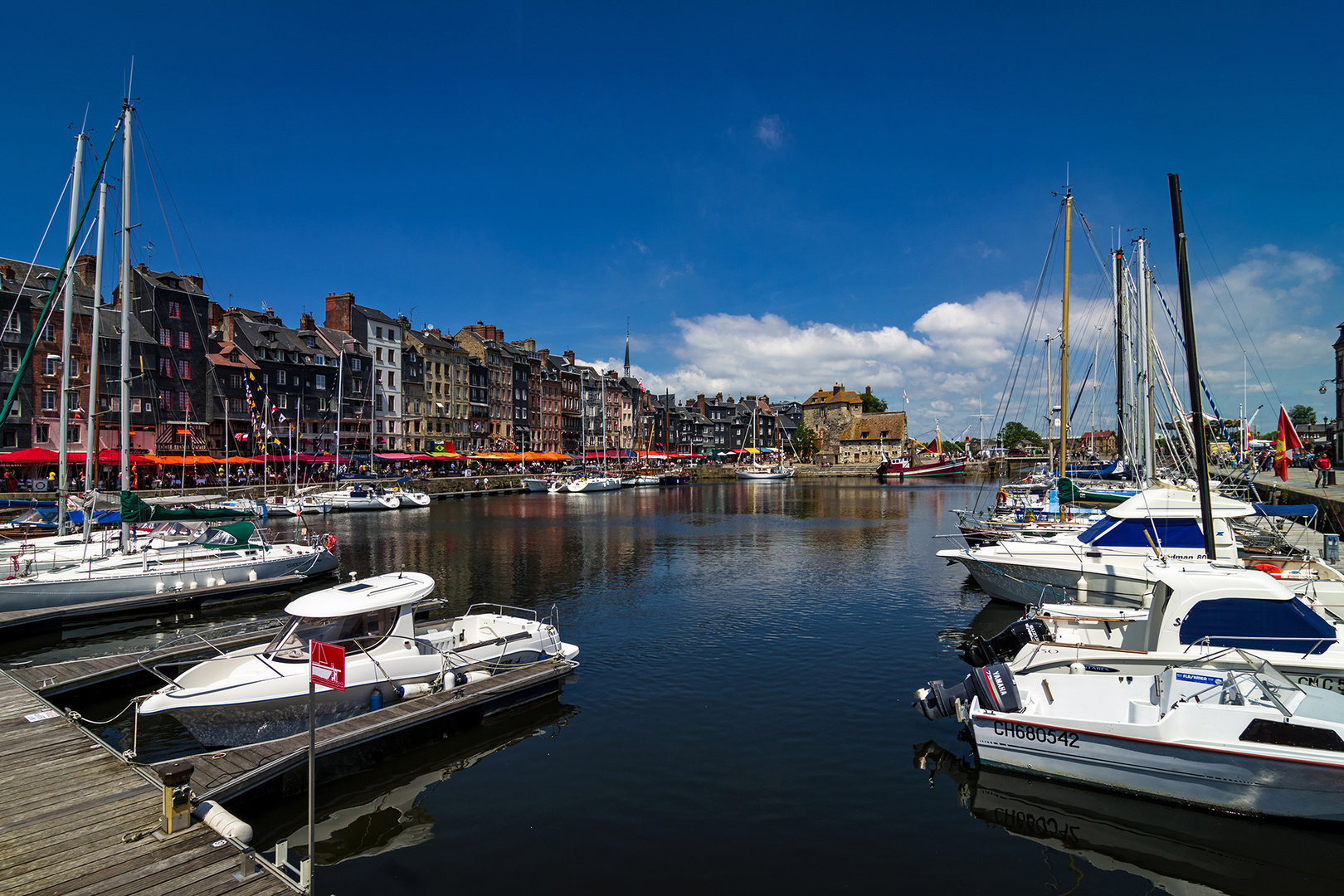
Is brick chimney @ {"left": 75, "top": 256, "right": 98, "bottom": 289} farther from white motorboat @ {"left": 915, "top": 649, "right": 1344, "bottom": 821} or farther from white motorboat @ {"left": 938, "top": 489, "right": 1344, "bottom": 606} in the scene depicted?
white motorboat @ {"left": 915, "top": 649, "right": 1344, "bottom": 821}

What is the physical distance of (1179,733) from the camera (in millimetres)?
11211

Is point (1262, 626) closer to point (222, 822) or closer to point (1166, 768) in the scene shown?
point (1166, 768)

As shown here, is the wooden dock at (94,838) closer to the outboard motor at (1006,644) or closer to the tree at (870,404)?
the outboard motor at (1006,644)

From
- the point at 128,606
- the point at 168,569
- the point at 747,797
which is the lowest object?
the point at 747,797

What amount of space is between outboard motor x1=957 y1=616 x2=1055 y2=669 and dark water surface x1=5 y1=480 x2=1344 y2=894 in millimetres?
1591

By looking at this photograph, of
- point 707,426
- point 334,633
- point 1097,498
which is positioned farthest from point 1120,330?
point 707,426

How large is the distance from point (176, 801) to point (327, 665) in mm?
2849

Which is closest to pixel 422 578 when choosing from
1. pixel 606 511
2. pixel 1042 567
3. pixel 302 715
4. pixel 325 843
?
pixel 302 715

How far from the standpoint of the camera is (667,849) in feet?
35.7

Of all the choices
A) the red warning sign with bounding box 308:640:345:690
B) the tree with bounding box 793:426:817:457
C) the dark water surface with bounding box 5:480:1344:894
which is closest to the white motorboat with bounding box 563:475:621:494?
the dark water surface with bounding box 5:480:1344:894

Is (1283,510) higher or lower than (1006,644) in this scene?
higher

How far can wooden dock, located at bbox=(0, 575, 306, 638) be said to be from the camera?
22203mm

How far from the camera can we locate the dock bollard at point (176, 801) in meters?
8.70

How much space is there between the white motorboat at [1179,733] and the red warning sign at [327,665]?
10.5m
